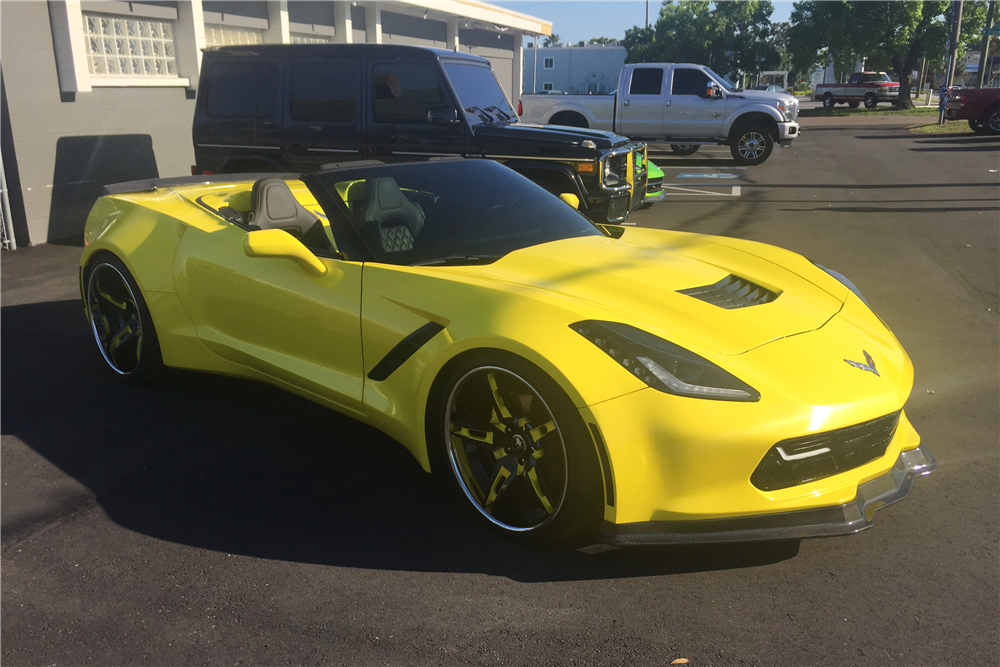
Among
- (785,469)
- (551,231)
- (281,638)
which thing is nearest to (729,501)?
Answer: (785,469)

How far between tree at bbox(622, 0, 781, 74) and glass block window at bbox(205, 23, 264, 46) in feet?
223

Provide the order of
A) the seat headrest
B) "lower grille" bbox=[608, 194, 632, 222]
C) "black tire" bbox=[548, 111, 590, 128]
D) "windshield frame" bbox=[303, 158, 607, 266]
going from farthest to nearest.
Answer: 1. "black tire" bbox=[548, 111, 590, 128]
2. "lower grille" bbox=[608, 194, 632, 222]
3. the seat headrest
4. "windshield frame" bbox=[303, 158, 607, 266]

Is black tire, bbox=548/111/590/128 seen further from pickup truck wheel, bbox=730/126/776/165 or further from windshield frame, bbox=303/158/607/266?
windshield frame, bbox=303/158/607/266

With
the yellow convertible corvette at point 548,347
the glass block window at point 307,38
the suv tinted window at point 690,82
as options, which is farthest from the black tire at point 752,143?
the yellow convertible corvette at point 548,347

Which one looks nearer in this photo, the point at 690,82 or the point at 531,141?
the point at 531,141

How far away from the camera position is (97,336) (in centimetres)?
493

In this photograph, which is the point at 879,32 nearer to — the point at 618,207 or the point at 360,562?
the point at 618,207

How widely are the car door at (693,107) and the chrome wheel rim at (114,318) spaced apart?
50.9 ft

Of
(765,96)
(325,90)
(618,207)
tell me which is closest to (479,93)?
(325,90)

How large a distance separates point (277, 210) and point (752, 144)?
1581 centimetres

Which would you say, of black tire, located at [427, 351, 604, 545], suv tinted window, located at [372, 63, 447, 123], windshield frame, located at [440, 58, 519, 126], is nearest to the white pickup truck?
windshield frame, located at [440, 58, 519, 126]

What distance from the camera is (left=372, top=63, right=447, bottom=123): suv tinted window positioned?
852 cm

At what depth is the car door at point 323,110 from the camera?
8.60 metres

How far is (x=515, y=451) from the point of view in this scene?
2.98 metres
